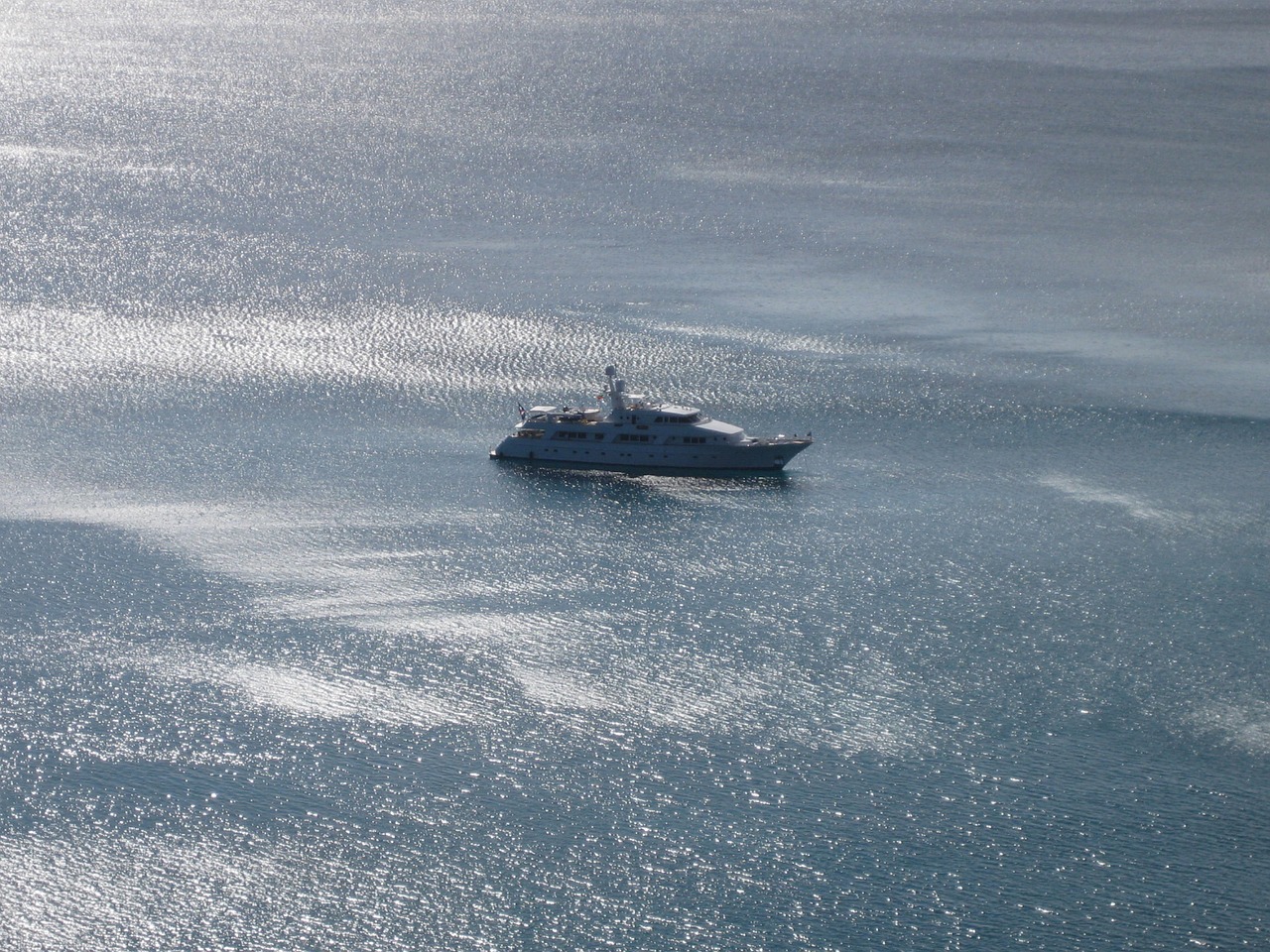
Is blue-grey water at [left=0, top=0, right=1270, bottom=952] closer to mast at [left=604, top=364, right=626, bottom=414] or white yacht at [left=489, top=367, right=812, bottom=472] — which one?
white yacht at [left=489, top=367, right=812, bottom=472]

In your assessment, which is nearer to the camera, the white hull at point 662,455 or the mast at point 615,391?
the white hull at point 662,455

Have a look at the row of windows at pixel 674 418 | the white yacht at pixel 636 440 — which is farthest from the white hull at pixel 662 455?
the row of windows at pixel 674 418

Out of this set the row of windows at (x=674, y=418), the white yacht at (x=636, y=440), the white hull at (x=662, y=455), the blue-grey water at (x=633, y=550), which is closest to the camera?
Result: the blue-grey water at (x=633, y=550)

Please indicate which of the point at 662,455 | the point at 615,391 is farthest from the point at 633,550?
the point at 615,391

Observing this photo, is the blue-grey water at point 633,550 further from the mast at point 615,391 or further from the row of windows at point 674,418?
the mast at point 615,391

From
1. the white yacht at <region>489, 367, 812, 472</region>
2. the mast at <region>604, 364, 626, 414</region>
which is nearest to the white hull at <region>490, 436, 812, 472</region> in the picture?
the white yacht at <region>489, 367, 812, 472</region>

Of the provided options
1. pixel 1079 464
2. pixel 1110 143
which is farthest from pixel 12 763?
pixel 1110 143
